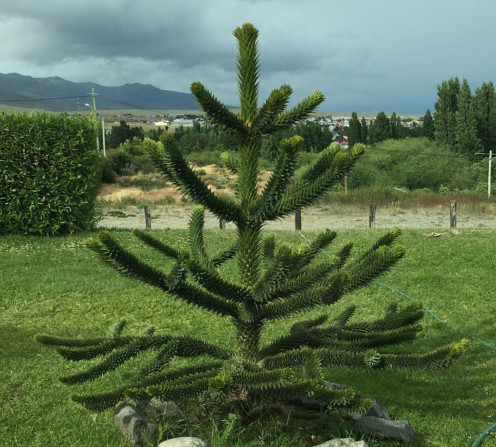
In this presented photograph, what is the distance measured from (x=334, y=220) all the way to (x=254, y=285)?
25.0 metres

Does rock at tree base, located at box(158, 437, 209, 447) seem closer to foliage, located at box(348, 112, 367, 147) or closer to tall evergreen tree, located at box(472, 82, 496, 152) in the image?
tall evergreen tree, located at box(472, 82, 496, 152)

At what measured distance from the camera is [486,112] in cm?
5619

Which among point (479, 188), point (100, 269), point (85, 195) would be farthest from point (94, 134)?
point (479, 188)

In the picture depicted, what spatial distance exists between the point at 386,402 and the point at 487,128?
56.0 m

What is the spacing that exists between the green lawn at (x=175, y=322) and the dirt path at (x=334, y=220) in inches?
379

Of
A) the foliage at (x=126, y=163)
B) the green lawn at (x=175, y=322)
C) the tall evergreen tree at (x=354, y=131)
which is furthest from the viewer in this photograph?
the tall evergreen tree at (x=354, y=131)

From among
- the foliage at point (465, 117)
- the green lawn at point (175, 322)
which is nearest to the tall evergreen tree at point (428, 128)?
the foliage at point (465, 117)

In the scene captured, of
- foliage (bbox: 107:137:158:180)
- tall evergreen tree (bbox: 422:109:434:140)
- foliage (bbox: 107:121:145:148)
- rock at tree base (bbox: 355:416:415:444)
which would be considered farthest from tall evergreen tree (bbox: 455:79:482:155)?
rock at tree base (bbox: 355:416:415:444)

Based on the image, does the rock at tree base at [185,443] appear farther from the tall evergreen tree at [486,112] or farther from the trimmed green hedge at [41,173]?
the tall evergreen tree at [486,112]

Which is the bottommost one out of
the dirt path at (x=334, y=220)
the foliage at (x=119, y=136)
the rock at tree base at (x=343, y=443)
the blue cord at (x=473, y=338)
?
the dirt path at (x=334, y=220)

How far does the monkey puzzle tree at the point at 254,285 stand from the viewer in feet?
12.6

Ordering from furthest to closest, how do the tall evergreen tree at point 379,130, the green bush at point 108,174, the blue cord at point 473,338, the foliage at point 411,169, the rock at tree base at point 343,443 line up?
→ the tall evergreen tree at point 379,130 → the foliage at point 411,169 → the green bush at point 108,174 → the blue cord at point 473,338 → the rock at tree base at point 343,443

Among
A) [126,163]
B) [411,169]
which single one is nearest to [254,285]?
[126,163]

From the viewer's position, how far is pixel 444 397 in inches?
262
